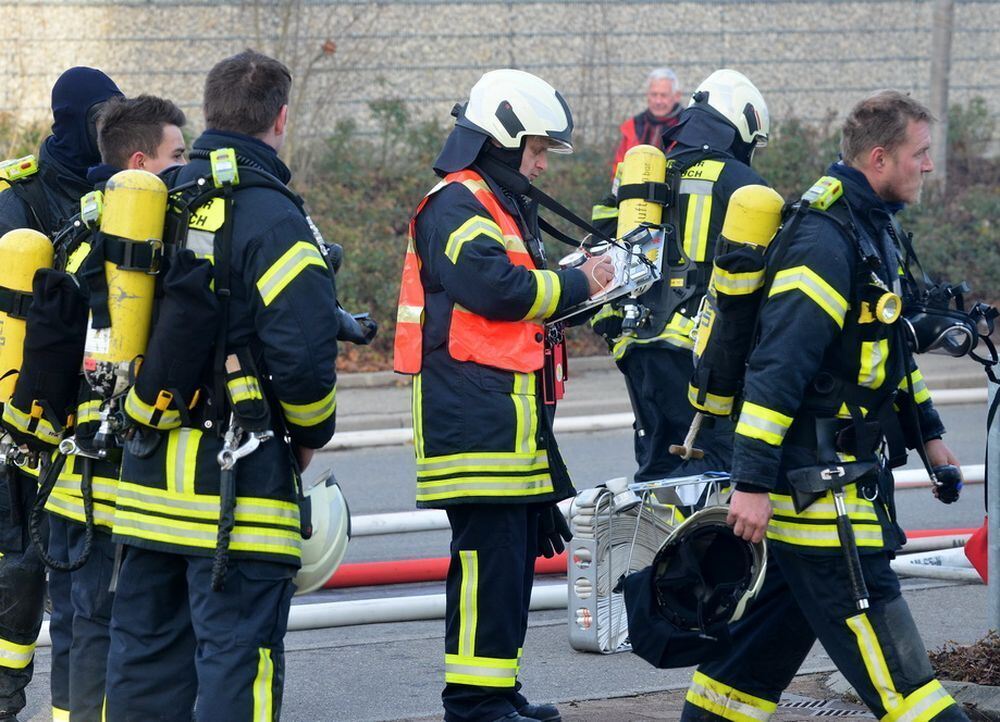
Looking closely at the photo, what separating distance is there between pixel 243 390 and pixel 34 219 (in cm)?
157

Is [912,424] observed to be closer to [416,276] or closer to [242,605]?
[416,276]

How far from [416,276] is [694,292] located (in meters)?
1.98

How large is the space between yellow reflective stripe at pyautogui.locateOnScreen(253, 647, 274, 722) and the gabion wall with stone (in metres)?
13.4

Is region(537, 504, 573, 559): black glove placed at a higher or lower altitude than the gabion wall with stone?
lower

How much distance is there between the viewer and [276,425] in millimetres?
4262

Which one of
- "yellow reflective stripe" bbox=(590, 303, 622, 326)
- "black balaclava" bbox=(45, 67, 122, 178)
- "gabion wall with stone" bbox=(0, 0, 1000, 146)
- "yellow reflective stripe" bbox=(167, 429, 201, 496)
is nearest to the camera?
"yellow reflective stripe" bbox=(167, 429, 201, 496)

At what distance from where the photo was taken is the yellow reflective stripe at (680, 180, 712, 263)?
684 cm

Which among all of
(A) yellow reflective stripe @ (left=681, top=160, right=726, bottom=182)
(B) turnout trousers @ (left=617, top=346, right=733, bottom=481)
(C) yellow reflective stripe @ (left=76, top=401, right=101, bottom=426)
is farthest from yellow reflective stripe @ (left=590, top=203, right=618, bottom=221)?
(C) yellow reflective stripe @ (left=76, top=401, right=101, bottom=426)

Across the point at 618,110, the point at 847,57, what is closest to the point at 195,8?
the point at 618,110

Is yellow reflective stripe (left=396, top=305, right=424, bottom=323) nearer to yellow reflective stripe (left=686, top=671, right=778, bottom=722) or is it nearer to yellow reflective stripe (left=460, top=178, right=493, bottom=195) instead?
yellow reflective stripe (left=460, top=178, right=493, bottom=195)

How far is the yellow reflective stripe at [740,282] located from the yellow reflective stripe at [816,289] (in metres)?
0.08

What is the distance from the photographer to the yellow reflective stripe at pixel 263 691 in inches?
159

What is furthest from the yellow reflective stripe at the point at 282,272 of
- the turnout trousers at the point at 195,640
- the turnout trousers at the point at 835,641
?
the turnout trousers at the point at 835,641

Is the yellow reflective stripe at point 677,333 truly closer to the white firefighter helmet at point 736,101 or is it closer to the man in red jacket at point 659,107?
the white firefighter helmet at point 736,101
